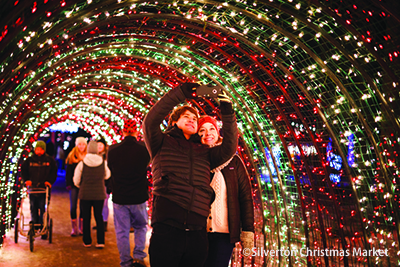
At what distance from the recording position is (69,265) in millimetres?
5852

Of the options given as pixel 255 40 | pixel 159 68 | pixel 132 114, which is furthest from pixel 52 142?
pixel 255 40

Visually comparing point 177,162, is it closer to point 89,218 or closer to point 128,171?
point 128,171

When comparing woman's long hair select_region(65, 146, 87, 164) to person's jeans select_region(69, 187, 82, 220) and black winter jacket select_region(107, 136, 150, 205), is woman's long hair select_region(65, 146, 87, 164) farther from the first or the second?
black winter jacket select_region(107, 136, 150, 205)

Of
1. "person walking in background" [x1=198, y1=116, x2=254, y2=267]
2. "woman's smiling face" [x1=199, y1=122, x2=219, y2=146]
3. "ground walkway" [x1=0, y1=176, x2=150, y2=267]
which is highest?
"woman's smiling face" [x1=199, y1=122, x2=219, y2=146]

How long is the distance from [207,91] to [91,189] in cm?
452

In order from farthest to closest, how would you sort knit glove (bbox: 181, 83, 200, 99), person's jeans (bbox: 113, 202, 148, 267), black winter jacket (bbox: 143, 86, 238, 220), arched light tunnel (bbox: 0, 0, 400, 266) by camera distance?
1. person's jeans (bbox: 113, 202, 148, 267)
2. arched light tunnel (bbox: 0, 0, 400, 266)
3. knit glove (bbox: 181, 83, 200, 99)
4. black winter jacket (bbox: 143, 86, 238, 220)

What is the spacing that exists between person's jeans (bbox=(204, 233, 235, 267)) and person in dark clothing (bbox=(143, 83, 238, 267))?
55 centimetres

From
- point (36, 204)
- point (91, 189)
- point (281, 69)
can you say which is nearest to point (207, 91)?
point (281, 69)

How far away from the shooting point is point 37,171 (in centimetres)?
761

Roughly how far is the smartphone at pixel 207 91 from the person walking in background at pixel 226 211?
627 mm

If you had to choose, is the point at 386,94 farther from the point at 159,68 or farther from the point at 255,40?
the point at 159,68

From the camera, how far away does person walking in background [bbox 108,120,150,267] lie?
5.52 metres

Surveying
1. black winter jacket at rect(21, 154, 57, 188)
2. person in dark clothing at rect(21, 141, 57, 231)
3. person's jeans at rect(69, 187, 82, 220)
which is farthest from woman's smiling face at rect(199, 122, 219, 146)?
person's jeans at rect(69, 187, 82, 220)

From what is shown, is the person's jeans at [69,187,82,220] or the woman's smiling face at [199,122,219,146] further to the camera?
the person's jeans at [69,187,82,220]
